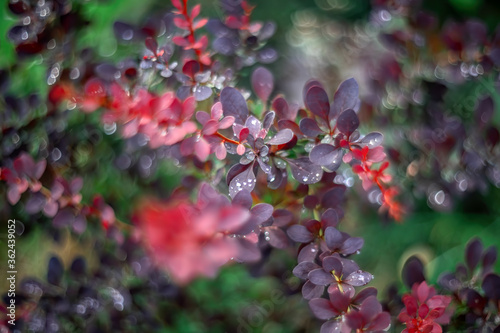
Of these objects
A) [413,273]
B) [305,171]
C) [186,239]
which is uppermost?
[186,239]

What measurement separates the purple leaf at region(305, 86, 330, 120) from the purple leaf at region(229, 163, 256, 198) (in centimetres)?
13

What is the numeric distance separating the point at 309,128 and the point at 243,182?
0.42ft

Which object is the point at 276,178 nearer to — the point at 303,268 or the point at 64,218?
the point at 303,268

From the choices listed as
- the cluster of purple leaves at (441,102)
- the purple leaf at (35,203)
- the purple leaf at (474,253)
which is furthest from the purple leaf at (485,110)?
the purple leaf at (35,203)

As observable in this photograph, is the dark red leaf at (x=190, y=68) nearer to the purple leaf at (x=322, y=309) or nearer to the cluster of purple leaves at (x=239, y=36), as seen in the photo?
the cluster of purple leaves at (x=239, y=36)

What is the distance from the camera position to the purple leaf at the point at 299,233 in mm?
589

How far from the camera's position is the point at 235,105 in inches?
22.6

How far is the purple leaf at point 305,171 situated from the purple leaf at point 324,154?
0.9 inches

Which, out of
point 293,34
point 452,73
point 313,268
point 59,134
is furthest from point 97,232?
point 293,34

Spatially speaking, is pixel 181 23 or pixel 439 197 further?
pixel 439 197

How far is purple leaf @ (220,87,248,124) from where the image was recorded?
571 mm

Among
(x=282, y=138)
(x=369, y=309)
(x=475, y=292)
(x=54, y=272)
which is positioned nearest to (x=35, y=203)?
(x=54, y=272)

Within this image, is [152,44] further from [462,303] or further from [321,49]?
[321,49]

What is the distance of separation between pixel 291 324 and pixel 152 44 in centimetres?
63
